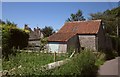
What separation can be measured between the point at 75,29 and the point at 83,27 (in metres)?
0.93

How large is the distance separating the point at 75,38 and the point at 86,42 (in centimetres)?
138

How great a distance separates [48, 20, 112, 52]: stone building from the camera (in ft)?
82.0

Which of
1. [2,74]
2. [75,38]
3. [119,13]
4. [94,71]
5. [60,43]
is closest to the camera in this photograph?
[2,74]

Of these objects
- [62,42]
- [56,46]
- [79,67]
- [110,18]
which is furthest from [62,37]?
[79,67]

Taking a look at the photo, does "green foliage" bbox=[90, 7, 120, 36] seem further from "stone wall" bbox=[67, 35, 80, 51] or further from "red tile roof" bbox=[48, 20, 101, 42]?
"stone wall" bbox=[67, 35, 80, 51]

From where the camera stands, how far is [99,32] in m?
26.8

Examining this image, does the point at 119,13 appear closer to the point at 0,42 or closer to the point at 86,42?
the point at 86,42

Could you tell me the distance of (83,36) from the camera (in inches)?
1062

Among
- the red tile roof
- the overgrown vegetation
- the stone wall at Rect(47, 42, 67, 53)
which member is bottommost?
the overgrown vegetation

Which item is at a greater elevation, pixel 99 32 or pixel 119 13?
pixel 119 13

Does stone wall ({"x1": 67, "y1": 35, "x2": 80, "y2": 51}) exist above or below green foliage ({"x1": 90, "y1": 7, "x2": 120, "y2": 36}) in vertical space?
below

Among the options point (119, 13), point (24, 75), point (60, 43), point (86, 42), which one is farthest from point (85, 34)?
point (24, 75)

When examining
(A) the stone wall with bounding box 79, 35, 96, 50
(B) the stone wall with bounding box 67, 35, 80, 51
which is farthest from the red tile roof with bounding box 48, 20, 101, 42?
(A) the stone wall with bounding box 79, 35, 96, 50

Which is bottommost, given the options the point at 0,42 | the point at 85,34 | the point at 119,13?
the point at 0,42
